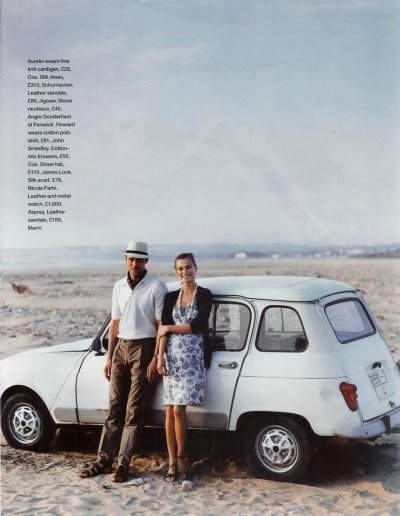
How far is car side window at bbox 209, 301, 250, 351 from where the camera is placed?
19.5 feet

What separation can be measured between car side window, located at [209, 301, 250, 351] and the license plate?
3.37 ft

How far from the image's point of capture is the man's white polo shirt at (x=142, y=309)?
239 inches

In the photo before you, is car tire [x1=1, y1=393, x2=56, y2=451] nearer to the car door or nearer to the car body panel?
the car body panel

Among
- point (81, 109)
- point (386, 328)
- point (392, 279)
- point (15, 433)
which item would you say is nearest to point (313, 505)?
point (15, 433)

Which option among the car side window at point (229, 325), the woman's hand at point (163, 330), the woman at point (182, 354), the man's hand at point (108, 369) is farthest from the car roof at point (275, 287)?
the man's hand at point (108, 369)

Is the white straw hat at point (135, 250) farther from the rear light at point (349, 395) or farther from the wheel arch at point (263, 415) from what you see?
the rear light at point (349, 395)

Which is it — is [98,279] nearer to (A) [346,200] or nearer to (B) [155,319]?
(A) [346,200]

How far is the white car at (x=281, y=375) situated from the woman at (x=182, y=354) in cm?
12

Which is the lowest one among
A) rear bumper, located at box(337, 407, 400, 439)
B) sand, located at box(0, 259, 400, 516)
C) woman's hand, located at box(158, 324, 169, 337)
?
sand, located at box(0, 259, 400, 516)

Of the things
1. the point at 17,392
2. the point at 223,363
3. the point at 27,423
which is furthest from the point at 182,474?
the point at 17,392

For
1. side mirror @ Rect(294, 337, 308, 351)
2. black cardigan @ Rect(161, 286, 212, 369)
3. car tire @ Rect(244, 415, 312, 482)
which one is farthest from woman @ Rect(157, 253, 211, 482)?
side mirror @ Rect(294, 337, 308, 351)

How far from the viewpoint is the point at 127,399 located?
6129mm

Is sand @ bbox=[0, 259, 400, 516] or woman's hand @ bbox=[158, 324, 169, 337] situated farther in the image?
woman's hand @ bbox=[158, 324, 169, 337]

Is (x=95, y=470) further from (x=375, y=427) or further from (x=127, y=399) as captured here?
(x=375, y=427)
